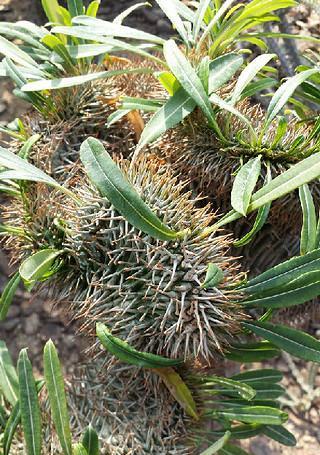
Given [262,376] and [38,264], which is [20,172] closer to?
[38,264]

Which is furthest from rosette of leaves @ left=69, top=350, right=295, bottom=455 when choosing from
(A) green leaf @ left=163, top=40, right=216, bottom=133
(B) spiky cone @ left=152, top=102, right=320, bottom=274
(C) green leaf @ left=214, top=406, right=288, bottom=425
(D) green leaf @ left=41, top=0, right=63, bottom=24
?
(D) green leaf @ left=41, top=0, right=63, bottom=24

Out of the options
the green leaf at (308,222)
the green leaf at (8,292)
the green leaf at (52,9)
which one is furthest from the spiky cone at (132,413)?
the green leaf at (52,9)

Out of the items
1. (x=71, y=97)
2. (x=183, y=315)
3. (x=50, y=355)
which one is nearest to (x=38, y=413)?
(x=50, y=355)

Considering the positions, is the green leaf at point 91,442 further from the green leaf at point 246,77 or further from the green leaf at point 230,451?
the green leaf at point 246,77

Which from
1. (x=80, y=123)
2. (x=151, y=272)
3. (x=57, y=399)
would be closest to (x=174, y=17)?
(x=80, y=123)

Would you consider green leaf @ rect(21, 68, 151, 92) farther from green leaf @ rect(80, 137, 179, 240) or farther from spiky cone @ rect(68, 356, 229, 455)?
spiky cone @ rect(68, 356, 229, 455)
